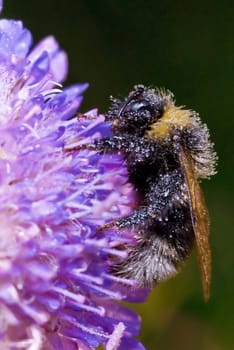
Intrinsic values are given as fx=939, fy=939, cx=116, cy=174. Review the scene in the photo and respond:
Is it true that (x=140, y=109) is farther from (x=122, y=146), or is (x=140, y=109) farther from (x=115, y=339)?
(x=115, y=339)

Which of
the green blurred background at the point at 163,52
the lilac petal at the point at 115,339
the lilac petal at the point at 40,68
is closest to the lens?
the lilac petal at the point at 115,339

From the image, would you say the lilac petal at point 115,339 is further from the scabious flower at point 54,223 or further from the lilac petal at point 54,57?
the lilac petal at point 54,57

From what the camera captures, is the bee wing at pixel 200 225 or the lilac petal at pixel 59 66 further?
the lilac petal at pixel 59 66

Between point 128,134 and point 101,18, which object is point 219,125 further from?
point 128,134

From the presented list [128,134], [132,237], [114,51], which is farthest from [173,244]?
[114,51]

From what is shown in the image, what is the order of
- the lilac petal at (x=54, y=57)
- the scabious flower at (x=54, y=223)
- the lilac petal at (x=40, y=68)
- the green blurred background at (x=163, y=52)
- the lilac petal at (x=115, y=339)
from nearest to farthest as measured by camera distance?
the scabious flower at (x=54, y=223), the lilac petal at (x=115, y=339), the lilac petal at (x=40, y=68), the lilac petal at (x=54, y=57), the green blurred background at (x=163, y=52)

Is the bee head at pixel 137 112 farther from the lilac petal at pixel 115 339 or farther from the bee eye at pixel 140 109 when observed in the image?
the lilac petal at pixel 115 339

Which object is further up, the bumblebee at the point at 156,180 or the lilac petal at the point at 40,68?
the lilac petal at the point at 40,68

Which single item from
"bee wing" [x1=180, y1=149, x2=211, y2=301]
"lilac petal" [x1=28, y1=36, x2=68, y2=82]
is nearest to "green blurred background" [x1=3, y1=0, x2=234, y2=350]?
"lilac petal" [x1=28, y1=36, x2=68, y2=82]

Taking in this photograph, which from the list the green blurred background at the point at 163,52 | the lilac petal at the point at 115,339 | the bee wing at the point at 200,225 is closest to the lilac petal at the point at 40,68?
the bee wing at the point at 200,225

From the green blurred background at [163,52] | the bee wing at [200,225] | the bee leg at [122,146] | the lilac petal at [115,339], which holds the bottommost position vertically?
the lilac petal at [115,339]
